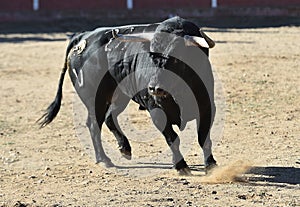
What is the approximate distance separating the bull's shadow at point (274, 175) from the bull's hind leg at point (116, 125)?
1297mm

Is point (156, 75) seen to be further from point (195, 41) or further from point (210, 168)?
point (210, 168)

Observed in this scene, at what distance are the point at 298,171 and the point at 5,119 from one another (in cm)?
424

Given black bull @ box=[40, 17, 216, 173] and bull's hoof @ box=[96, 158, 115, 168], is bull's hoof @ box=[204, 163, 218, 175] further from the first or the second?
bull's hoof @ box=[96, 158, 115, 168]

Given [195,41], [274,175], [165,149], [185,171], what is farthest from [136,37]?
[274,175]

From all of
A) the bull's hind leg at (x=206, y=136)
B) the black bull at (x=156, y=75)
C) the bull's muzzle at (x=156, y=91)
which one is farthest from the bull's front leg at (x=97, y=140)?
the bull's muzzle at (x=156, y=91)

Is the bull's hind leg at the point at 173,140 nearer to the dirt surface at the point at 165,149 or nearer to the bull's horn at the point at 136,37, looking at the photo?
the dirt surface at the point at 165,149

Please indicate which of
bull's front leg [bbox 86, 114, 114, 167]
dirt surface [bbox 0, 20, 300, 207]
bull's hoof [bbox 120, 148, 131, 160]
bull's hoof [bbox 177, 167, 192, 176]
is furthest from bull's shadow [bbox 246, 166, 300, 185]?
bull's front leg [bbox 86, 114, 114, 167]

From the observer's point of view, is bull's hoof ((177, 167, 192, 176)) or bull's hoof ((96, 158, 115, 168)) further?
bull's hoof ((96, 158, 115, 168))

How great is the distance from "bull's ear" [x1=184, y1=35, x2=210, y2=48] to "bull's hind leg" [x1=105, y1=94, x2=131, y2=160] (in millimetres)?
1438

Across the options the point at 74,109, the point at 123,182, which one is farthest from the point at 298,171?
the point at 74,109

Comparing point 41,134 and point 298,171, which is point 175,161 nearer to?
point 298,171

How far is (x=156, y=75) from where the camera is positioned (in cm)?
639

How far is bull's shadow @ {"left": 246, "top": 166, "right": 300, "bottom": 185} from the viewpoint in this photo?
6.27 m

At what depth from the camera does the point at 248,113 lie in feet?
30.4
